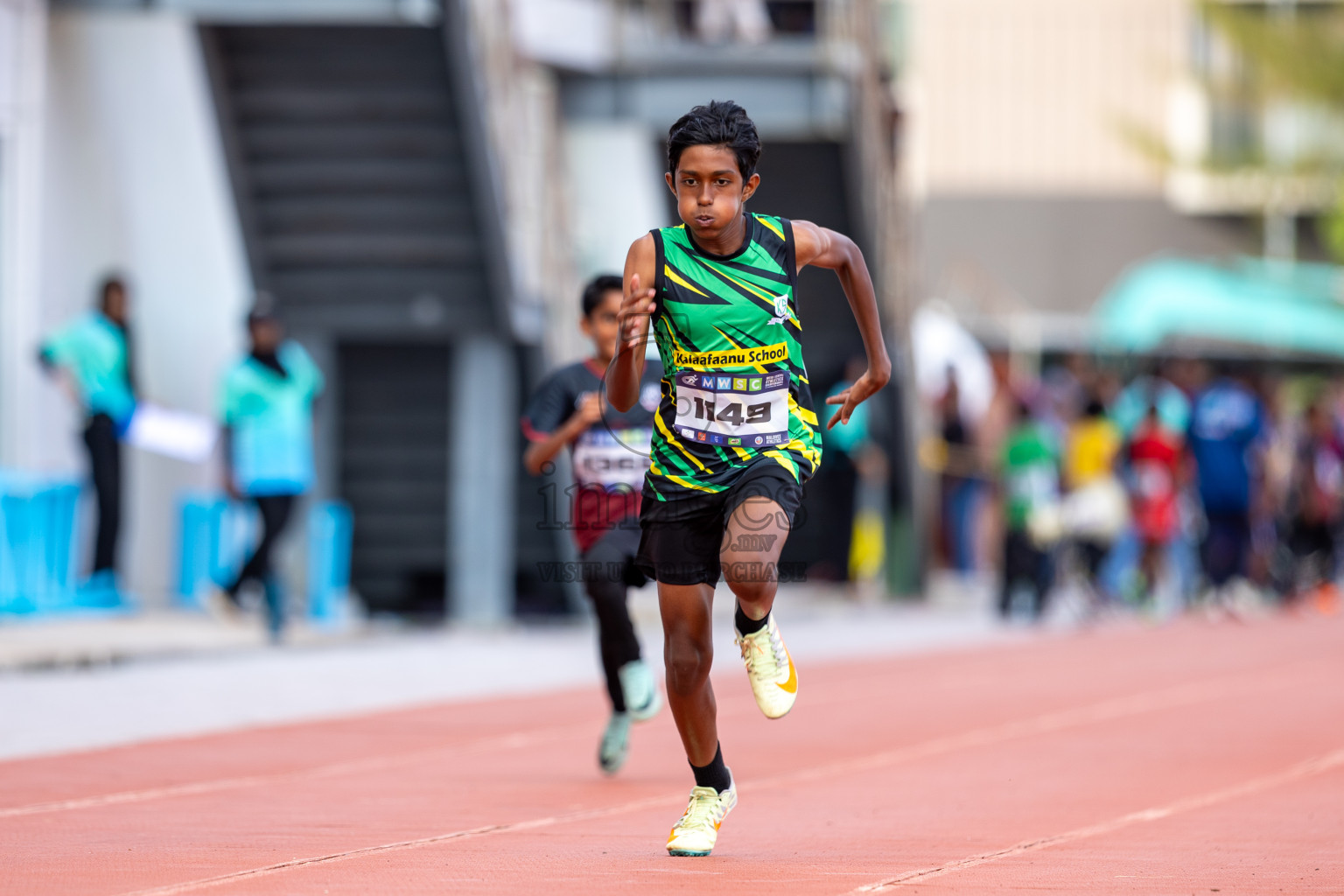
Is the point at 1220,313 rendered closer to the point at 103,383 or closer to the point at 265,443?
the point at 265,443

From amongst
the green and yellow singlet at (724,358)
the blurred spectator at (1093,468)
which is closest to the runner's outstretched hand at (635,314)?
the green and yellow singlet at (724,358)

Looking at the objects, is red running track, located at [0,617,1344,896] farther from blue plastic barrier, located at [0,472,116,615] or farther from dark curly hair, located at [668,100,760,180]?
blue plastic barrier, located at [0,472,116,615]

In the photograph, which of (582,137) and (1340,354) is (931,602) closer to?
(582,137)

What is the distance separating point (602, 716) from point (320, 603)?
543cm

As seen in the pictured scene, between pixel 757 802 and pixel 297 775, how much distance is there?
183 centimetres

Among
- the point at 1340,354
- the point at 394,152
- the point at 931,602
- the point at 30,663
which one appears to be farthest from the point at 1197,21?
the point at 30,663

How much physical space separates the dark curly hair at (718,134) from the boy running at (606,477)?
2.50 meters

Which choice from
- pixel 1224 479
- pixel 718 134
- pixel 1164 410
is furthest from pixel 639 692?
pixel 1164 410

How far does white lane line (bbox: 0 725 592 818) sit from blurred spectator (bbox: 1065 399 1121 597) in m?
10.1

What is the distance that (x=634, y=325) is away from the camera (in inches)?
249

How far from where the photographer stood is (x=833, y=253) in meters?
6.86

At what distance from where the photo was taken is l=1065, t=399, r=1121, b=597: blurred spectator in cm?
2041

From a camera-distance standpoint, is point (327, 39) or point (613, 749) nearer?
point (613, 749)

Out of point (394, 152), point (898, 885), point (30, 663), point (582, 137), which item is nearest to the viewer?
point (898, 885)
